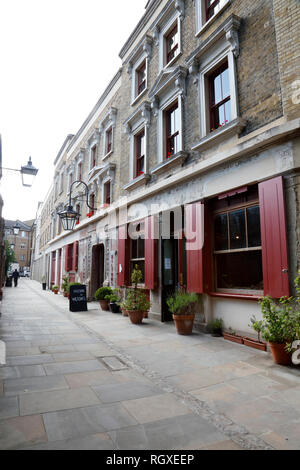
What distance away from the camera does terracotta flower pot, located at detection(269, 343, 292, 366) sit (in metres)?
4.78

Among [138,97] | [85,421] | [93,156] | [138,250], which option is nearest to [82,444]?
[85,421]

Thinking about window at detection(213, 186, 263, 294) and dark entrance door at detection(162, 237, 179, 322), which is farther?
dark entrance door at detection(162, 237, 179, 322)

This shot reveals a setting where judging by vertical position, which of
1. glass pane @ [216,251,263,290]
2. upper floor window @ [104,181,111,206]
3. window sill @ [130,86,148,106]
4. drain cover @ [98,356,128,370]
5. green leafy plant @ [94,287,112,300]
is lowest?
drain cover @ [98,356,128,370]

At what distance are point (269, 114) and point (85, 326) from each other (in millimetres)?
7190

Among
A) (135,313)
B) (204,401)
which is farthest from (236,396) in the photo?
(135,313)

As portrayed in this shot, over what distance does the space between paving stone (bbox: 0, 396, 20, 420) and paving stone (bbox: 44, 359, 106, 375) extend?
0.98 m

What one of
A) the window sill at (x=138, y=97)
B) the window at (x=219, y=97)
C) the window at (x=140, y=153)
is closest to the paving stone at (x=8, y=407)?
the window at (x=219, y=97)

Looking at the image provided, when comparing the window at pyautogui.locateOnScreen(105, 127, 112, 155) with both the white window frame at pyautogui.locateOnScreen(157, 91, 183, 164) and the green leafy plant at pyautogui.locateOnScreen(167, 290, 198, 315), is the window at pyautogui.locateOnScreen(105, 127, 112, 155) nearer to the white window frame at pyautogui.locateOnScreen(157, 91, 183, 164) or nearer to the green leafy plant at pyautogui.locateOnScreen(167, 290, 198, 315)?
the white window frame at pyautogui.locateOnScreen(157, 91, 183, 164)

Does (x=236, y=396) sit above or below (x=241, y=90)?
below

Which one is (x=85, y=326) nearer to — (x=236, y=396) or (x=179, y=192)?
(x=179, y=192)

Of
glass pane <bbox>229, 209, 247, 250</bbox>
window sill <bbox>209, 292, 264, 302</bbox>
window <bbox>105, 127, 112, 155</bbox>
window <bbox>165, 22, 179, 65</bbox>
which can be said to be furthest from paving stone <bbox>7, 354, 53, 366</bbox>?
window <bbox>105, 127, 112, 155</bbox>

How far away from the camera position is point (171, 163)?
9180mm

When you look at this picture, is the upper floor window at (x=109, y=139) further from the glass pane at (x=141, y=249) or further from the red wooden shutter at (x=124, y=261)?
the glass pane at (x=141, y=249)

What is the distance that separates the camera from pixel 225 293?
7078 millimetres
